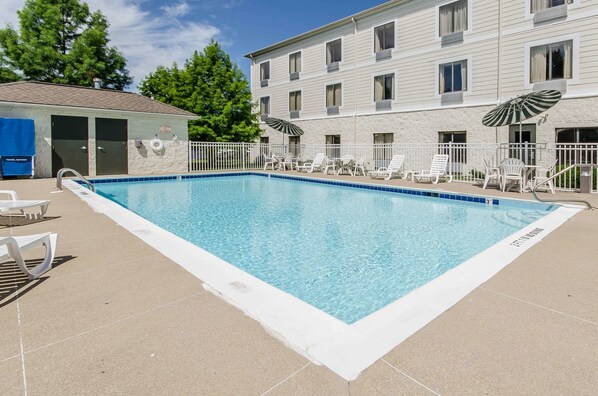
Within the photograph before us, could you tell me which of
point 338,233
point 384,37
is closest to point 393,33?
point 384,37

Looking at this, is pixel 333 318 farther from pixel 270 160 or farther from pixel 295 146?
pixel 295 146

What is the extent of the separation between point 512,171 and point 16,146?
1700cm

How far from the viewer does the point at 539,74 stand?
14.1 m

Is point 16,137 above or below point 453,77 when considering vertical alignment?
below

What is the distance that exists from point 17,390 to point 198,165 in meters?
17.8

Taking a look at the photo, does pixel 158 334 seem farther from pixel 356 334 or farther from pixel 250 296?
pixel 356 334

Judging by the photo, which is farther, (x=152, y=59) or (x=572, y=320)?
(x=152, y=59)

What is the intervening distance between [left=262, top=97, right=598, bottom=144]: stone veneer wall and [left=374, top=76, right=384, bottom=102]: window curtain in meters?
0.86

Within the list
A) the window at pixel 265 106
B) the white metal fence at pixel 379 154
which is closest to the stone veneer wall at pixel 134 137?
the white metal fence at pixel 379 154

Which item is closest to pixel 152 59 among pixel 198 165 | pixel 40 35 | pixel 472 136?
pixel 40 35

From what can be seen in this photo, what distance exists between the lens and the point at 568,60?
13398 mm

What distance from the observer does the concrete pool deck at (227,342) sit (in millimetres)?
1805

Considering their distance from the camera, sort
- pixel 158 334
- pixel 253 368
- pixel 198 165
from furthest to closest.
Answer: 1. pixel 198 165
2. pixel 158 334
3. pixel 253 368

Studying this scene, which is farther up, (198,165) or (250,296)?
(198,165)
